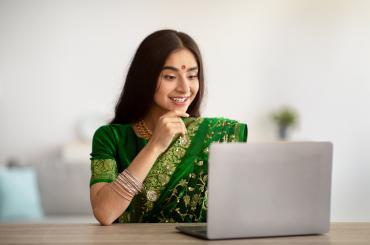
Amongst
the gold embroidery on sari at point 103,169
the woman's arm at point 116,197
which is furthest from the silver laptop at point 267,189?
the gold embroidery on sari at point 103,169

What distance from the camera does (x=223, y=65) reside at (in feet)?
22.5

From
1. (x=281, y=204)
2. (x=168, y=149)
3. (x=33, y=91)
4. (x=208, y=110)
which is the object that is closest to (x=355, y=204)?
(x=208, y=110)

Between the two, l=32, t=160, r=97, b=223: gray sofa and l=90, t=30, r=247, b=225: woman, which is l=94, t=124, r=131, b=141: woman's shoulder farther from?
l=32, t=160, r=97, b=223: gray sofa

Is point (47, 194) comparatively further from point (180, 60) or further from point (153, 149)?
point (153, 149)

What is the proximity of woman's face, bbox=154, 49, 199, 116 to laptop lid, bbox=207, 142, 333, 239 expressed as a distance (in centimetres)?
71

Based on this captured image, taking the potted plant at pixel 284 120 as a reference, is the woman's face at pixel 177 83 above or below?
Result: above

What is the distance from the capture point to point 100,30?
6.66m

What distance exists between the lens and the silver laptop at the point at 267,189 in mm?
1629

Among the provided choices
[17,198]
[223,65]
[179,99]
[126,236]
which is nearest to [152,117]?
[179,99]

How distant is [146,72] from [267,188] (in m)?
0.84

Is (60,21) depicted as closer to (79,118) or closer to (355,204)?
(79,118)

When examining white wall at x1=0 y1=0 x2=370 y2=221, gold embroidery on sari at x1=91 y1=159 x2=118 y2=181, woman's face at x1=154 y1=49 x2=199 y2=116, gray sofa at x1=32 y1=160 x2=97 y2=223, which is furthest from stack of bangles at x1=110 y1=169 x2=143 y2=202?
white wall at x1=0 y1=0 x2=370 y2=221

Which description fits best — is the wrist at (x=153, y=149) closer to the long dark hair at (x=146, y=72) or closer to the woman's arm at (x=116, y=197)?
the woman's arm at (x=116, y=197)

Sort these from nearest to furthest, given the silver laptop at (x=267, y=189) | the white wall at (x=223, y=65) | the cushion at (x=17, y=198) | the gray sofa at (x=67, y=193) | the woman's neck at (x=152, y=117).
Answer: the silver laptop at (x=267, y=189), the woman's neck at (x=152, y=117), the cushion at (x=17, y=198), the gray sofa at (x=67, y=193), the white wall at (x=223, y=65)
